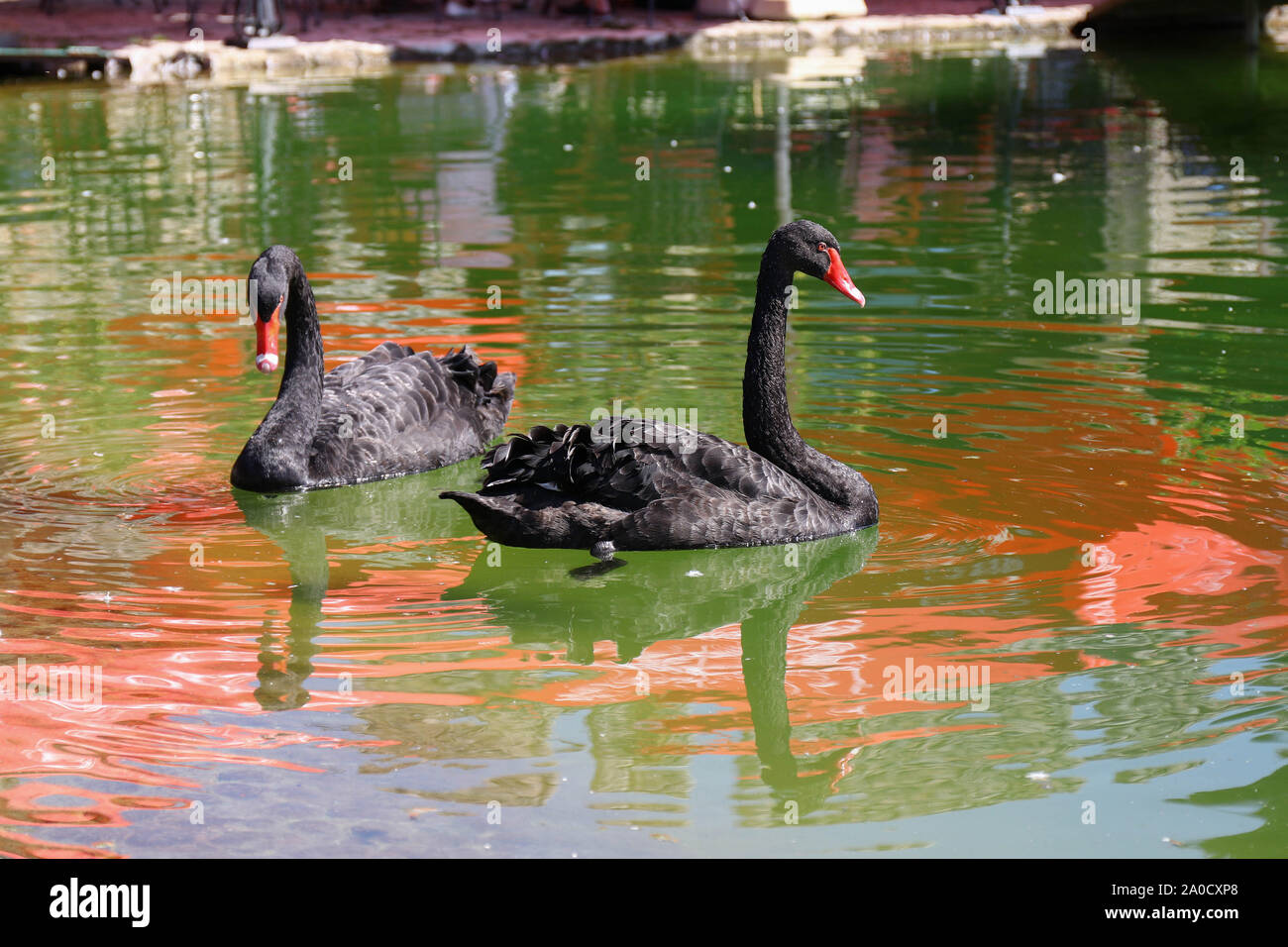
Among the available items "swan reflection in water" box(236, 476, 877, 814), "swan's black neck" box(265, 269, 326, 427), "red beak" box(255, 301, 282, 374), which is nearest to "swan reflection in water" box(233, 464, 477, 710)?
"swan reflection in water" box(236, 476, 877, 814)

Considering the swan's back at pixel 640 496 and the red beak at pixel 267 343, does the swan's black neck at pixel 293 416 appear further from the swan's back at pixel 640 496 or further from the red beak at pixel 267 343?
the swan's back at pixel 640 496

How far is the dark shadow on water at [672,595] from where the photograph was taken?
218 inches

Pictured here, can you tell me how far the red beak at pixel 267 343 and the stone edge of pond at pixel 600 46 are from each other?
16.8m

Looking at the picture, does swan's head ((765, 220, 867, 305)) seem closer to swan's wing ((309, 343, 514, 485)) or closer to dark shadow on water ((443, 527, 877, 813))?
dark shadow on water ((443, 527, 877, 813))

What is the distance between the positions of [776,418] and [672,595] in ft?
2.81

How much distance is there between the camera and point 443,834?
4172 mm

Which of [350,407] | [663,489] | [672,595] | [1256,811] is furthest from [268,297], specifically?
[1256,811]

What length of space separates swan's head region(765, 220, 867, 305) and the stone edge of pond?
58.0 ft

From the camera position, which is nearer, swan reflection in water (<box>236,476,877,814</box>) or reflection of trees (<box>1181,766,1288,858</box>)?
reflection of trees (<box>1181,766,1288,858</box>)

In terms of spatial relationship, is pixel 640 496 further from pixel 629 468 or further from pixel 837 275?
pixel 837 275

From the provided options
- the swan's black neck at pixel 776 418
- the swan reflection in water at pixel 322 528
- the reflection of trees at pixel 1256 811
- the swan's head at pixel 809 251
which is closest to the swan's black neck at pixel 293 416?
the swan reflection in water at pixel 322 528

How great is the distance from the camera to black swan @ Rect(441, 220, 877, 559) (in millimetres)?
6141

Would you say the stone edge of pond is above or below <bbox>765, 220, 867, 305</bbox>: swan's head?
above
